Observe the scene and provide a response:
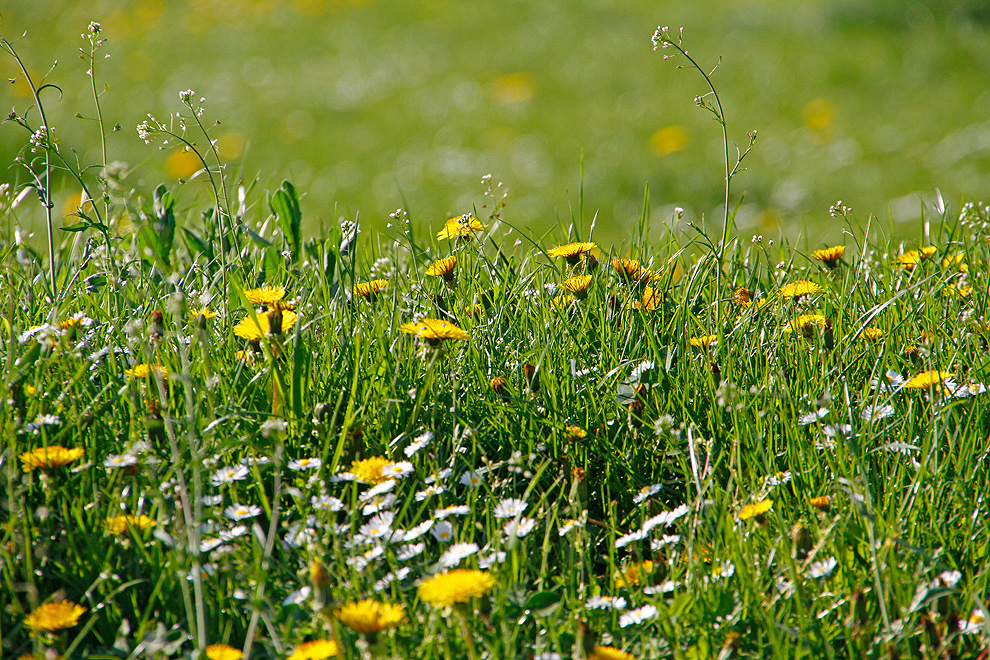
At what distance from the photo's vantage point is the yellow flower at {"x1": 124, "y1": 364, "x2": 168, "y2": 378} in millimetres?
1412

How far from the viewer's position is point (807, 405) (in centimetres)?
158

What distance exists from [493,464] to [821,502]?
52cm

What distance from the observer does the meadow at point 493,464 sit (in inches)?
45.1

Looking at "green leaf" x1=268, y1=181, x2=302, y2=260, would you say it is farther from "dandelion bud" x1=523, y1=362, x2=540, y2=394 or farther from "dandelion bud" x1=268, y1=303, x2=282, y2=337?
"dandelion bud" x1=523, y1=362, x2=540, y2=394

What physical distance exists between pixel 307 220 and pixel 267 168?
1253 mm

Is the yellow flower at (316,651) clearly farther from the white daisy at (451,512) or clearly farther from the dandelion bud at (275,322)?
the dandelion bud at (275,322)

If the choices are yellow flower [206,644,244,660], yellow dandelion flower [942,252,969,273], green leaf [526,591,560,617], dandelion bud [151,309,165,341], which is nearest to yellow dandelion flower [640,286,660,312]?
yellow dandelion flower [942,252,969,273]

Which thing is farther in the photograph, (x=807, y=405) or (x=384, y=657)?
(x=807, y=405)

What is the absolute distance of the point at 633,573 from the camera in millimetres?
1307

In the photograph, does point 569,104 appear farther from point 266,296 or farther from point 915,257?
point 266,296

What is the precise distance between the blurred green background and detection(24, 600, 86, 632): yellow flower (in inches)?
113

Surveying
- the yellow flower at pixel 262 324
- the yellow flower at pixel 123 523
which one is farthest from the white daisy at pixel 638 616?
the yellow flower at pixel 262 324

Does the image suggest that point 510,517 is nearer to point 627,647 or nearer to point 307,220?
point 627,647

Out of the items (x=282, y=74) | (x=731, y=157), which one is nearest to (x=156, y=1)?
(x=282, y=74)
